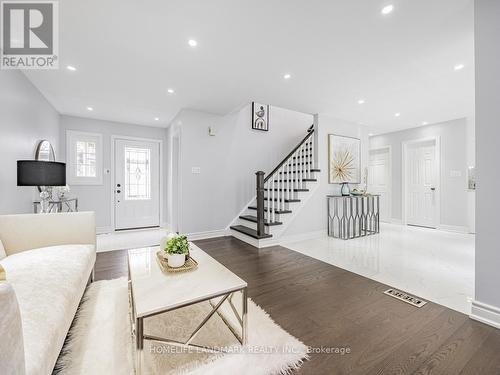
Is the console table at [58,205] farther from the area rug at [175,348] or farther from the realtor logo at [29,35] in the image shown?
the area rug at [175,348]

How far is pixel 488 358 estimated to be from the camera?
4.27 ft

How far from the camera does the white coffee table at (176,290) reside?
1099 millimetres

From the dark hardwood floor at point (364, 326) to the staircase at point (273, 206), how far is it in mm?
1090

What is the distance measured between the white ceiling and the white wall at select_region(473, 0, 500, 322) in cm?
35

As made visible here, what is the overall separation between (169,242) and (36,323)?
752mm

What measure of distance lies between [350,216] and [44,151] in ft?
18.2

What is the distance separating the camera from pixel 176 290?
1.26 m

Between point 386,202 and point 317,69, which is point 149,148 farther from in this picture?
point 386,202

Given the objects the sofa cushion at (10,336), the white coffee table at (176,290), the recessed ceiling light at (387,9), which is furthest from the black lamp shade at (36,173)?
the recessed ceiling light at (387,9)

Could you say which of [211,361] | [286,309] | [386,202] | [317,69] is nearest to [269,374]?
[211,361]

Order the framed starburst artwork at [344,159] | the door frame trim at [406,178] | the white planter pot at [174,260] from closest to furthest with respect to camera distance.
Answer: the white planter pot at [174,260] → the framed starburst artwork at [344,159] → the door frame trim at [406,178]

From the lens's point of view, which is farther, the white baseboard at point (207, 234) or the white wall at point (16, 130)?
the white baseboard at point (207, 234)

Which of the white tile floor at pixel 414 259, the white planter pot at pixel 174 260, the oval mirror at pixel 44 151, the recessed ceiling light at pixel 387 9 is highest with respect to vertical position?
the recessed ceiling light at pixel 387 9

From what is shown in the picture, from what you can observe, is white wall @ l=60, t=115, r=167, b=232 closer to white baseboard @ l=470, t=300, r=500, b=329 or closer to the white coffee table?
the white coffee table
